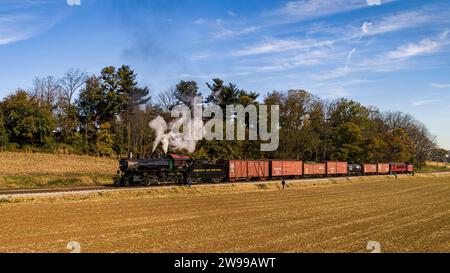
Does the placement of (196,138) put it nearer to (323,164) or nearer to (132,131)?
(132,131)

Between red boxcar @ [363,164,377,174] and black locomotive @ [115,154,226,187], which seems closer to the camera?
black locomotive @ [115,154,226,187]

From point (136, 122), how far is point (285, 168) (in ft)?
98.1

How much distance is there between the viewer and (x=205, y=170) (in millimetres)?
50625

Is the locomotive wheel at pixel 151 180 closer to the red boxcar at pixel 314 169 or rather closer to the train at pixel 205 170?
the train at pixel 205 170

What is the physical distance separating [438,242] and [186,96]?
79.6 m

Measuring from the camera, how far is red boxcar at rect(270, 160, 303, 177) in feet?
210

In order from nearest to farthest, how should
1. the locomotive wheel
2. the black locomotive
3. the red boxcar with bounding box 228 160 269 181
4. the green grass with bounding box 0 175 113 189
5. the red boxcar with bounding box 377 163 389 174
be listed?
1. the black locomotive
2. the green grass with bounding box 0 175 113 189
3. the locomotive wheel
4. the red boxcar with bounding box 228 160 269 181
5. the red boxcar with bounding box 377 163 389 174

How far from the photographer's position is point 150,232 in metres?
19.6

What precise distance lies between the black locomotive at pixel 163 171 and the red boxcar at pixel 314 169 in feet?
80.1

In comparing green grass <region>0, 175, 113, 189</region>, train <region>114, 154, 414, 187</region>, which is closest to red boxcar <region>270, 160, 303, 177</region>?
train <region>114, 154, 414, 187</region>

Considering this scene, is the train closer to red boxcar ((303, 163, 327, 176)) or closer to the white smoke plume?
red boxcar ((303, 163, 327, 176))

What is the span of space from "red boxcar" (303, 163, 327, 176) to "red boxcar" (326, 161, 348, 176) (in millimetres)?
1575

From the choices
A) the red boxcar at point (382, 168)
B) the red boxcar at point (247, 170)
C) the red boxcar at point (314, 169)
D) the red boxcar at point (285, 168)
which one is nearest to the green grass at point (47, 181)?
the red boxcar at point (247, 170)

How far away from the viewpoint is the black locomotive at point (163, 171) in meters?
43.8
